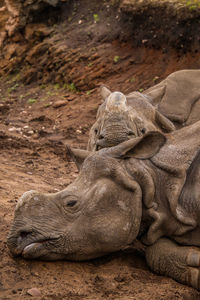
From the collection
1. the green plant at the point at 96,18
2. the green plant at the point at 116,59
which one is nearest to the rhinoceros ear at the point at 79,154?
the green plant at the point at 116,59

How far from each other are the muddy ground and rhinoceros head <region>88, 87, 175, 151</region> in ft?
3.45

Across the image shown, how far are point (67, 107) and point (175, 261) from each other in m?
8.38

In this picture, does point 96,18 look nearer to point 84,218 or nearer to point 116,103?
point 116,103

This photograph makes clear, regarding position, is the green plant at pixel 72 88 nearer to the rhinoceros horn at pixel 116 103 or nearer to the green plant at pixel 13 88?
the green plant at pixel 13 88

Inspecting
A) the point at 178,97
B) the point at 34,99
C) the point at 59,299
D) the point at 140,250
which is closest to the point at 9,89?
the point at 34,99

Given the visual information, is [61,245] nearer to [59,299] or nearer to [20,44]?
[59,299]

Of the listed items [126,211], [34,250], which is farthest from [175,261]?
[34,250]

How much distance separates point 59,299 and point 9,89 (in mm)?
11071

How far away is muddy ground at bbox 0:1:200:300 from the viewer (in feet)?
12.9

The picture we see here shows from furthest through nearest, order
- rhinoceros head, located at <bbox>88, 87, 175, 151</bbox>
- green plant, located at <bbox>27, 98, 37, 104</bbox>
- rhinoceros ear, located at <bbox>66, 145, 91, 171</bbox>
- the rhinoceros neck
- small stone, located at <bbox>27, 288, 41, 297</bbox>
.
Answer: green plant, located at <bbox>27, 98, 37, 104</bbox> → rhinoceros head, located at <bbox>88, 87, 175, 151</bbox> → rhinoceros ear, located at <bbox>66, 145, 91, 171</bbox> → the rhinoceros neck → small stone, located at <bbox>27, 288, 41, 297</bbox>

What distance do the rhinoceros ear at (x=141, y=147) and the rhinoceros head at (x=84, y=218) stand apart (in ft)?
0.32

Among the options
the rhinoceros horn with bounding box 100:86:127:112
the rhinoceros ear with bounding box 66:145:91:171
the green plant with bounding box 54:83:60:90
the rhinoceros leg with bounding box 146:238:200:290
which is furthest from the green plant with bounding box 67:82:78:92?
the rhinoceros leg with bounding box 146:238:200:290

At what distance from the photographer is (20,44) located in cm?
1487

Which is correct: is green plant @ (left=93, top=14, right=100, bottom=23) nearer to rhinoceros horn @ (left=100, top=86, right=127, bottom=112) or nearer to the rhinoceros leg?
rhinoceros horn @ (left=100, top=86, right=127, bottom=112)
